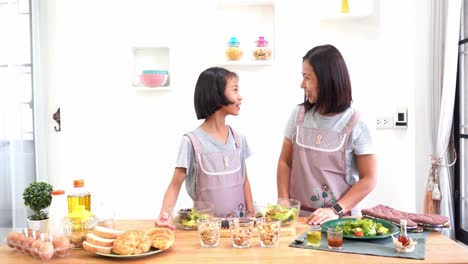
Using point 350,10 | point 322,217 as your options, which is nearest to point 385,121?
point 350,10

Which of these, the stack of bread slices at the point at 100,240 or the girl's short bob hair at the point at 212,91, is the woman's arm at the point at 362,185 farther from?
the stack of bread slices at the point at 100,240

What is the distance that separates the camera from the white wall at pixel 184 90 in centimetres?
317

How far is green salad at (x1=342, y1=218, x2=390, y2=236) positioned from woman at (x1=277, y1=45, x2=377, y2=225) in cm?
28

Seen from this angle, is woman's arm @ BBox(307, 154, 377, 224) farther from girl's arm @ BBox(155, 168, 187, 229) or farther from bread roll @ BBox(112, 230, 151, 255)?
bread roll @ BBox(112, 230, 151, 255)

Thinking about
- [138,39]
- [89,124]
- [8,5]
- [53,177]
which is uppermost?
[8,5]

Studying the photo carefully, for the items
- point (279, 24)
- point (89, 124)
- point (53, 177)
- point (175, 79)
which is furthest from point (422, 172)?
point (53, 177)

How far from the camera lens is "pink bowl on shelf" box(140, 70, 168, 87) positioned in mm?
3137

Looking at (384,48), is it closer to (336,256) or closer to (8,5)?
(336,256)

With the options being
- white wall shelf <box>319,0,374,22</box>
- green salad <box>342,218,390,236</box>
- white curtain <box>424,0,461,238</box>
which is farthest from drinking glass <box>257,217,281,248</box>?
white wall shelf <box>319,0,374,22</box>

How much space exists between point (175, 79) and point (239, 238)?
1928 mm

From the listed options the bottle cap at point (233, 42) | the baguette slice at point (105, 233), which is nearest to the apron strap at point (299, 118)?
the baguette slice at point (105, 233)

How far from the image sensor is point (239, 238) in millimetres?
1494

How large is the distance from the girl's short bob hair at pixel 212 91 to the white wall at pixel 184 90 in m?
1.17

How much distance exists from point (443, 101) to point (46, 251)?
95.4 inches
